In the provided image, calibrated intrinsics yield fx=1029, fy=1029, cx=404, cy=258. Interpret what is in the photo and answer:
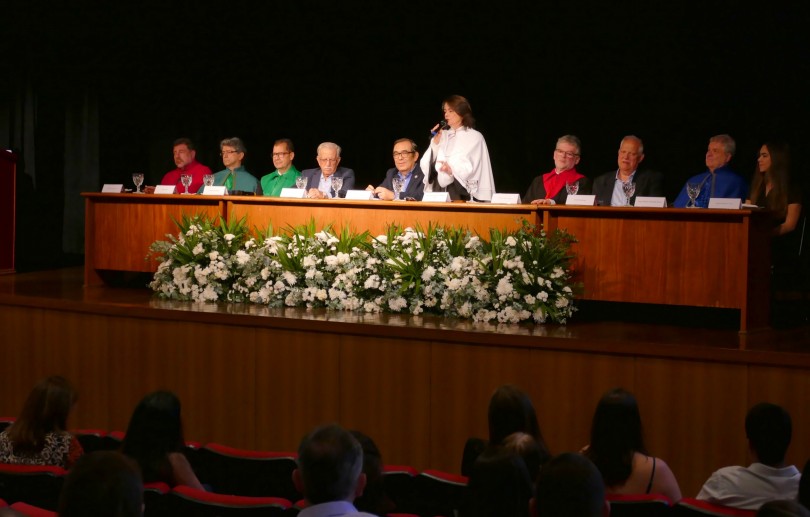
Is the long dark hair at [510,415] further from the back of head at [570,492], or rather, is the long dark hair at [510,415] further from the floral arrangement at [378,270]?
the floral arrangement at [378,270]

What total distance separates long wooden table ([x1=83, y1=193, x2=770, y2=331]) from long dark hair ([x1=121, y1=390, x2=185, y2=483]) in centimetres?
299

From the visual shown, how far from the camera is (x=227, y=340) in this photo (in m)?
5.61

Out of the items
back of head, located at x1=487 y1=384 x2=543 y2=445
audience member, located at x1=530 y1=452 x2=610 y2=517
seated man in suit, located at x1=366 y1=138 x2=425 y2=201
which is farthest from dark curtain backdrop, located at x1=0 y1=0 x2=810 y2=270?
audience member, located at x1=530 y1=452 x2=610 y2=517

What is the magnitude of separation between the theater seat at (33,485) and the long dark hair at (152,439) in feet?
0.79

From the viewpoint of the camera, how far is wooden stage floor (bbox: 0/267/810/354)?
16.1 feet

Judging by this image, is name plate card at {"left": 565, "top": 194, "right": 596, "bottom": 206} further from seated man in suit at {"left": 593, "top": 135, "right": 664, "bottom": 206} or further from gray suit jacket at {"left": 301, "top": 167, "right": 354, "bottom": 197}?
gray suit jacket at {"left": 301, "top": 167, "right": 354, "bottom": 197}

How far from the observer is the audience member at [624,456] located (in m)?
3.20

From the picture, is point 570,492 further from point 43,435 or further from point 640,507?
point 43,435

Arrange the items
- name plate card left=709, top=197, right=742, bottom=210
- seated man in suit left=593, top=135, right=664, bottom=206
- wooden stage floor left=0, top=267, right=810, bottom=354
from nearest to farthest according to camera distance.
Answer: wooden stage floor left=0, top=267, right=810, bottom=354 < name plate card left=709, top=197, right=742, bottom=210 < seated man in suit left=593, top=135, right=664, bottom=206

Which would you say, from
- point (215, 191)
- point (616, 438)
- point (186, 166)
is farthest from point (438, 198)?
point (616, 438)

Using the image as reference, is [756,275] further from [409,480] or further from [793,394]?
[409,480]

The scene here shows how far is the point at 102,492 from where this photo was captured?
213 centimetres

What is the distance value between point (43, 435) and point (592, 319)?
326 centimetres

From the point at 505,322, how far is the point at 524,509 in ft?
10.3
